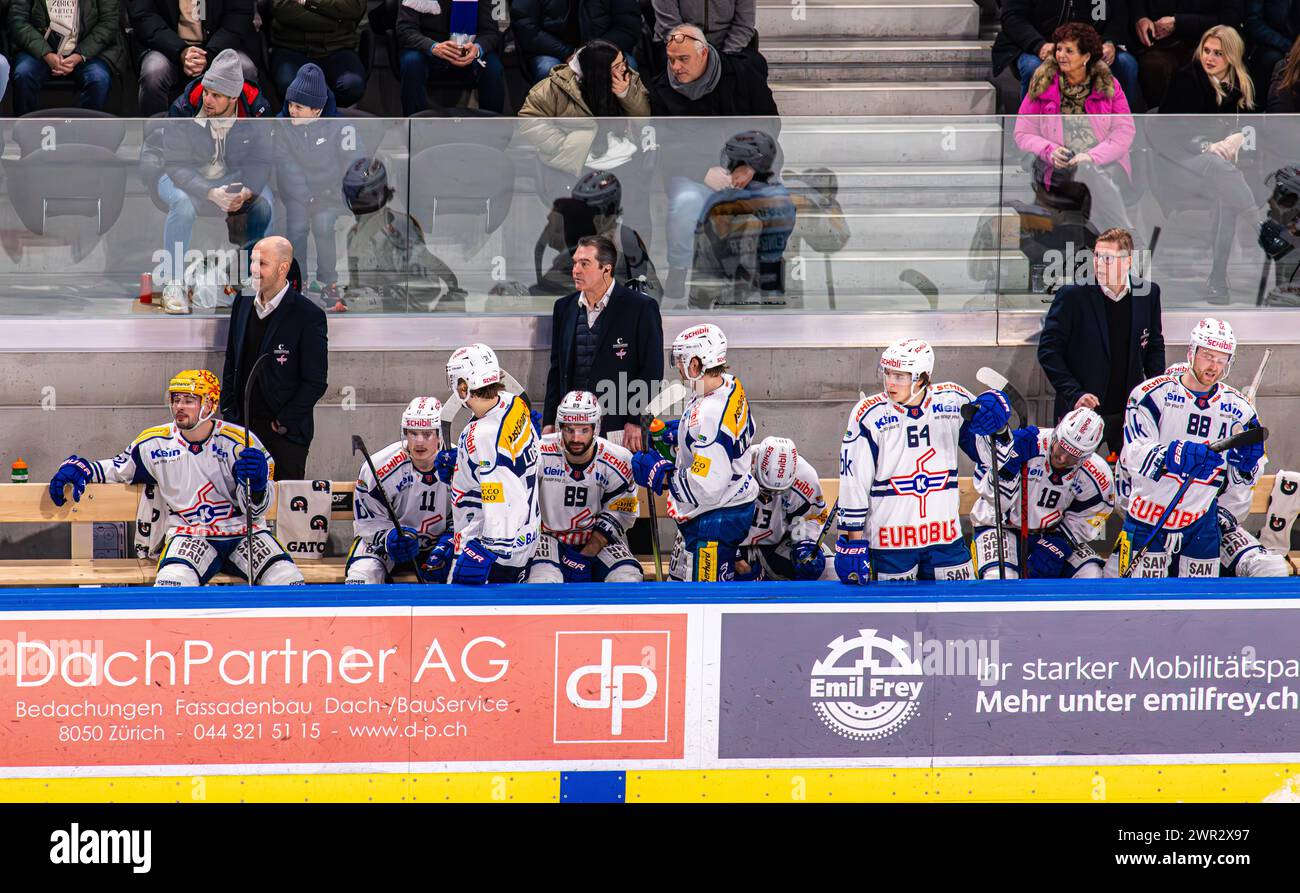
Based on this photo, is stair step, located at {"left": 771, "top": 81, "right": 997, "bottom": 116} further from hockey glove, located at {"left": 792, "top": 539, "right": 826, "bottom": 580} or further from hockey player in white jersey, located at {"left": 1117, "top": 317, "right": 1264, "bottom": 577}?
hockey glove, located at {"left": 792, "top": 539, "right": 826, "bottom": 580}

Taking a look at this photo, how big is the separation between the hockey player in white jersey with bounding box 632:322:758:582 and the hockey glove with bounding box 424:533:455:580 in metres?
1.07

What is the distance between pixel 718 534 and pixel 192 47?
4882mm

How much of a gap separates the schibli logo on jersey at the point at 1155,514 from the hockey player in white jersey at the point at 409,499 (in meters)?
3.68

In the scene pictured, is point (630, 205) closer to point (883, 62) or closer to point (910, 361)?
point (910, 361)

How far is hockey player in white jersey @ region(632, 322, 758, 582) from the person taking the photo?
854cm

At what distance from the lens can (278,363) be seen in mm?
9609

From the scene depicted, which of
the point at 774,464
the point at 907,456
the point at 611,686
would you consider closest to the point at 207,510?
the point at 611,686

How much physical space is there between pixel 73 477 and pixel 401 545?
1.78 meters

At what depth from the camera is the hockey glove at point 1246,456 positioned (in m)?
8.65

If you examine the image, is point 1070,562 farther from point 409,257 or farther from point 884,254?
point 409,257

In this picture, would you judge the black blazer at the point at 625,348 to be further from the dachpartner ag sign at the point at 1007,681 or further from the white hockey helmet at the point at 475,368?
the dachpartner ag sign at the point at 1007,681

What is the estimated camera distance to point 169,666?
7.08m

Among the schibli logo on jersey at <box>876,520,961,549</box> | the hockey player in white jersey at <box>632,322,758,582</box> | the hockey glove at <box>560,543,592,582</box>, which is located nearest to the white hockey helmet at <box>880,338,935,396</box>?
the schibli logo on jersey at <box>876,520,961,549</box>
